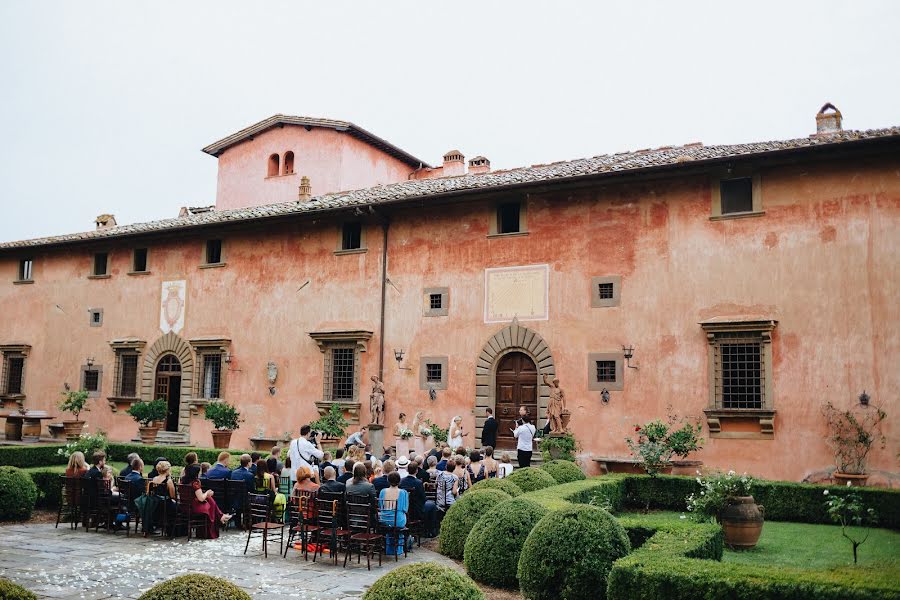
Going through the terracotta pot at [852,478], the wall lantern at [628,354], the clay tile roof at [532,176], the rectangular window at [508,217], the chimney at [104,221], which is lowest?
the terracotta pot at [852,478]

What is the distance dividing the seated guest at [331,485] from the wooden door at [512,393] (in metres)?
8.43

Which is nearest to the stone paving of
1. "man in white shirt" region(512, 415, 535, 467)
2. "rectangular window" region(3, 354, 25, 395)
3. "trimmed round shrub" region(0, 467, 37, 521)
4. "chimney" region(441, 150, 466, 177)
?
"trimmed round shrub" region(0, 467, 37, 521)

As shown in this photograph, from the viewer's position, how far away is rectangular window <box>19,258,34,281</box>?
2768 cm

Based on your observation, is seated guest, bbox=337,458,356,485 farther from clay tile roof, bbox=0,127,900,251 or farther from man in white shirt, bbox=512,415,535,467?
clay tile roof, bbox=0,127,900,251

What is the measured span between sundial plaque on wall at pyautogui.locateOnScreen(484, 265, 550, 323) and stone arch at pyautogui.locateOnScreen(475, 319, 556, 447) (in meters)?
0.31

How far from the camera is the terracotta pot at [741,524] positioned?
34.8ft

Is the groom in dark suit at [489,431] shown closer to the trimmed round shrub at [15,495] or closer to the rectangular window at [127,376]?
the trimmed round shrub at [15,495]

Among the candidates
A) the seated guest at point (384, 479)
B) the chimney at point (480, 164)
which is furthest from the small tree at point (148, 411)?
the seated guest at point (384, 479)

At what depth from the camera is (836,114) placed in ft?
62.4

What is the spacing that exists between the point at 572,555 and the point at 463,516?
2672 millimetres

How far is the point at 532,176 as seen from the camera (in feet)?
60.4

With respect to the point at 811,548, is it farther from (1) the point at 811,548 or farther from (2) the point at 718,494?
(2) the point at 718,494

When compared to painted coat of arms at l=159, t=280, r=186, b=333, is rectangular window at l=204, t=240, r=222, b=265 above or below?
above

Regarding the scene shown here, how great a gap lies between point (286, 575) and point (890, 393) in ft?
38.3
